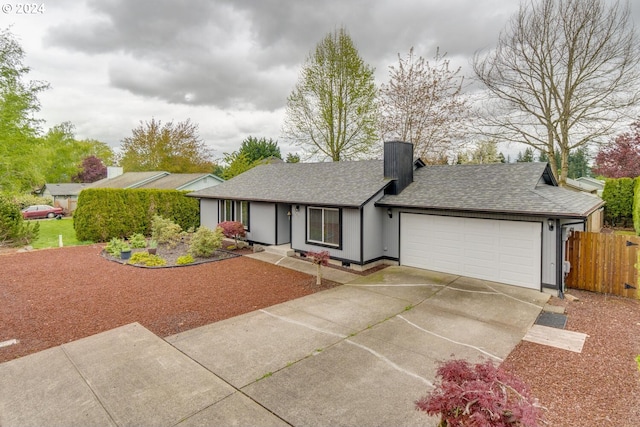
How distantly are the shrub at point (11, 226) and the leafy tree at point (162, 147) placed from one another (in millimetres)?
21354

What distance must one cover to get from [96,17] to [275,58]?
758cm

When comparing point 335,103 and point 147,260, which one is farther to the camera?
point 335,103

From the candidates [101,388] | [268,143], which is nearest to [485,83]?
[101,388]

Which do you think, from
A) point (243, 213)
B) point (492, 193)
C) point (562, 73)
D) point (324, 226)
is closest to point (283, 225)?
point (243, 213)

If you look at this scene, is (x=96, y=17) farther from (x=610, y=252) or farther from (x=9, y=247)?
(x=610, y=252)

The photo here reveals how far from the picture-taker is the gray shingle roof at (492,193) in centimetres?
843

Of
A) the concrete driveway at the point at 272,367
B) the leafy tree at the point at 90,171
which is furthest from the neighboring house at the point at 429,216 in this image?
the leafy tree at the point at 90,171

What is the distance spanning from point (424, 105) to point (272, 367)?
19904 mm

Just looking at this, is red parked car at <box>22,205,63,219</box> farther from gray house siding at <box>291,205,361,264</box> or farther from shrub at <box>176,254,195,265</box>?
gray house siding at <box>291,205,361,264</box>

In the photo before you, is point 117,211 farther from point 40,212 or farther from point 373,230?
point 40,212

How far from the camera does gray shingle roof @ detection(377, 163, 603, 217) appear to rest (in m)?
8.43

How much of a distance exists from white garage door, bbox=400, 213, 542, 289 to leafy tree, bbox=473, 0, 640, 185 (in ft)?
35.3

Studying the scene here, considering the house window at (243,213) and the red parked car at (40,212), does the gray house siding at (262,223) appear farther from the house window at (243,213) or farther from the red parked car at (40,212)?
the red parked car at (40,212)

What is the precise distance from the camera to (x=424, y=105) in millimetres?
20828
